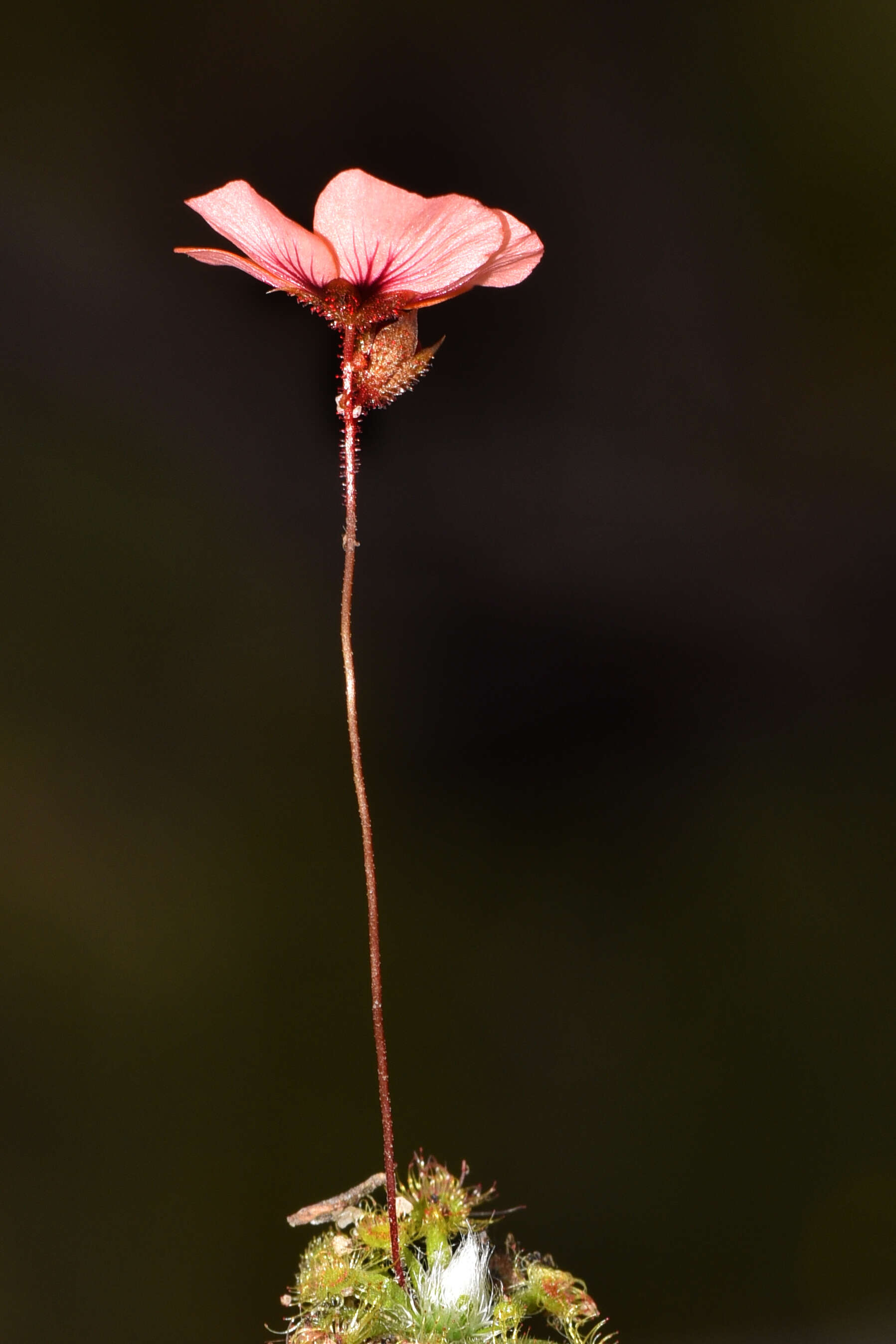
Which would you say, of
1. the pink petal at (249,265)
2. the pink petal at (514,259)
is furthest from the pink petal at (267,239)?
the pink petal at (514,259)

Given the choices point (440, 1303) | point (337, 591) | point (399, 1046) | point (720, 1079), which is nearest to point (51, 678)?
point (337, 591)

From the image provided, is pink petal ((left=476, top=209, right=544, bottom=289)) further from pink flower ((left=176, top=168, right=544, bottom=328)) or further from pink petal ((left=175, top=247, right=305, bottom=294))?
pink petal ((left=175, top=247, right=305, bottom=294))

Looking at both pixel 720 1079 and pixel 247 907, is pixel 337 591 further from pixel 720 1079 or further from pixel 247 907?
pixel 720 1079

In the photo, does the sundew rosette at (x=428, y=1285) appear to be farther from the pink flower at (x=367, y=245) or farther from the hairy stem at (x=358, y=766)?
the pink flower at (x=367, y=245)

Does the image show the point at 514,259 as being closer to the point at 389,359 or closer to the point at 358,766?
the point at 389,359

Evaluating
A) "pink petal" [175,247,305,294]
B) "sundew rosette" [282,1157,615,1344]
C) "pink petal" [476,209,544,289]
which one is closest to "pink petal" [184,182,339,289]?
"pink petal" [175,247,305,294]

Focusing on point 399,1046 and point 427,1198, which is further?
point 399,1046

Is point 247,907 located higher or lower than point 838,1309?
higher

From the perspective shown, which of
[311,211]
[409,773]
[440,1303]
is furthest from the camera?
[409,773]
